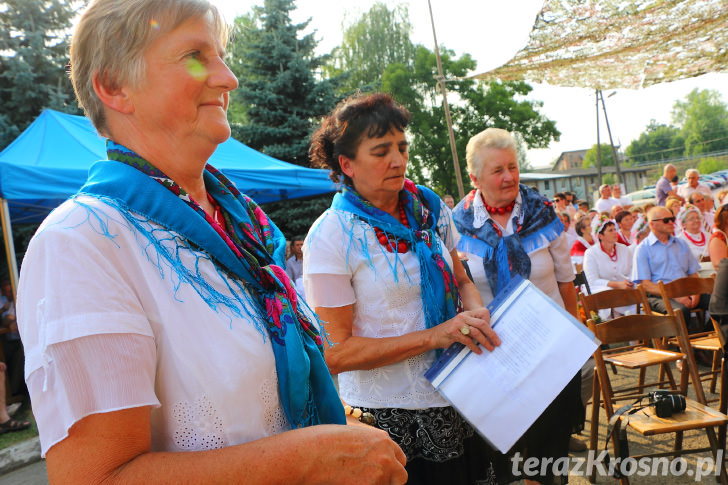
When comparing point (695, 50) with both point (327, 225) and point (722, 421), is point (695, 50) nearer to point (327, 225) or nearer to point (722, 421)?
point (722, 421)

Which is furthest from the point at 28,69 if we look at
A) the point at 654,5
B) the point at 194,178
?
the point at 194,178

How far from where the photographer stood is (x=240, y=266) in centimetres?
105

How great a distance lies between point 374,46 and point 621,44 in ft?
81.8

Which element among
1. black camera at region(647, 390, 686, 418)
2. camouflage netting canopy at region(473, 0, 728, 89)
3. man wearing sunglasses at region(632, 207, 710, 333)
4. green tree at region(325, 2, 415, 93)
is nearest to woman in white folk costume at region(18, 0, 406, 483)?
black camera at region(647, 390, 686, 418)

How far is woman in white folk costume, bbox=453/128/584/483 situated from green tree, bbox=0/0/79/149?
11366mm

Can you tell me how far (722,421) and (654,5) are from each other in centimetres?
315

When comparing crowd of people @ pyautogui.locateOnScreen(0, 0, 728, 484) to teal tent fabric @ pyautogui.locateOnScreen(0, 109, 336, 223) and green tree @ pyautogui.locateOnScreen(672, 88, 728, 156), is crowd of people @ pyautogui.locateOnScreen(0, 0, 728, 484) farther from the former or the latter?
green tree @ pyautogui.locateOnScreen(672, 88, 728, 156)

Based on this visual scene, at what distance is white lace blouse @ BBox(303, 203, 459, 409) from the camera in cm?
204

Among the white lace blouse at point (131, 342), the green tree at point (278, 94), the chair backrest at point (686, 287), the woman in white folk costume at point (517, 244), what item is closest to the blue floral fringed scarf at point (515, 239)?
the woman in white folk costume at point (517, 244)

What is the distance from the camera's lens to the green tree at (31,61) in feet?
37.8

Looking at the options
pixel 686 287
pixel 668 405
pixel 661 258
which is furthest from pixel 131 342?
pixel 661 258

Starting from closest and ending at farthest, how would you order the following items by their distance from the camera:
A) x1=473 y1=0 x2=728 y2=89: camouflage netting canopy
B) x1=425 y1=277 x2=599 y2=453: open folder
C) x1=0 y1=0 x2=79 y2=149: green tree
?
x1=425 y1=277 x2=599 y2=453: open folder
x1=473 y1=0 x2=728 y2=89: camouflage netting canopy
x1=0 y1=0 x2=79 y2=149: green tree

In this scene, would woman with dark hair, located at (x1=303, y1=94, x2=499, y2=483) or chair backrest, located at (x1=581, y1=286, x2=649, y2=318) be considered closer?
woman with dark hair, located at (x1=303, y1=94, x2=499, y2=483)

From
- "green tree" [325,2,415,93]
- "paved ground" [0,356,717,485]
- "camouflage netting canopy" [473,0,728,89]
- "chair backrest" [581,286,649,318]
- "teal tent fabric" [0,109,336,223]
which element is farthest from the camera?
Result: "green tree" [325,2,415,93]
